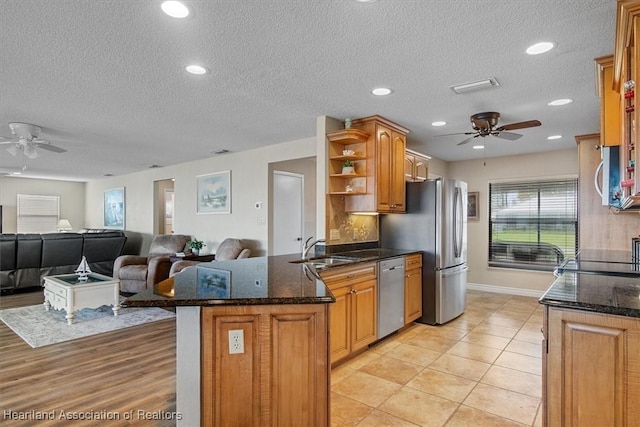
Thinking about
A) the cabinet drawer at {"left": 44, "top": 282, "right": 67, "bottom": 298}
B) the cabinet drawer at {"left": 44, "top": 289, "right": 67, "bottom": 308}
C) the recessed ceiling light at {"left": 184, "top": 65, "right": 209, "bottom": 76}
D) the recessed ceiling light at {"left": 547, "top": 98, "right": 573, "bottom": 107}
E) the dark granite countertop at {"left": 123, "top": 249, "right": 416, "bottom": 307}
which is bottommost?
the cabinet drawer at {"left": 44, "top": 289, "right": 67, "bottom": 308}

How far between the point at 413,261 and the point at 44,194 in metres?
10.3

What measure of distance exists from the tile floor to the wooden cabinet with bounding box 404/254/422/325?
184 mm

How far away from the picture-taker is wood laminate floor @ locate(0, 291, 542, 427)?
2244mm

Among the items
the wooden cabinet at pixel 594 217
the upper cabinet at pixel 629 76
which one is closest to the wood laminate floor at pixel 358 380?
the wooden cabinet at pixel 594 217

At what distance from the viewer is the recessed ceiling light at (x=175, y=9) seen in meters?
1.78

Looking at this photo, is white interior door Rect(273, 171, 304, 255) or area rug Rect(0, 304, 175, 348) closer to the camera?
area rug Rect(0, 304, 175, 348)

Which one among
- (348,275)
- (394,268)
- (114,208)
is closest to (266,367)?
(348,275)

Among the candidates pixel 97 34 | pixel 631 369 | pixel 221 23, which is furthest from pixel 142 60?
pixel 631 369

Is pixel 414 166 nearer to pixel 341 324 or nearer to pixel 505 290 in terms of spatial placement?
pixel 341 324

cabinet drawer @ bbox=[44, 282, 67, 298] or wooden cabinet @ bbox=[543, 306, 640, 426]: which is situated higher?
wooden cabinet @ bbox=[543, 306, 640, 426]

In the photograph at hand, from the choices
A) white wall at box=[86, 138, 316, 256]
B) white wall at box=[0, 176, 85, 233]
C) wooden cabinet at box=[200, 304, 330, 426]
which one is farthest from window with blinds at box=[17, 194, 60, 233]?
wooden cabinet at box=[200, 304, 330, 426]

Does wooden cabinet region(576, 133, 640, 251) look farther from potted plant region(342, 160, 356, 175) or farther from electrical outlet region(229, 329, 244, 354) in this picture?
electrical outlet region(229, 329, 244, 354)

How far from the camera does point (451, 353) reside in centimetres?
330

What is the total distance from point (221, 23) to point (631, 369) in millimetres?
2539
